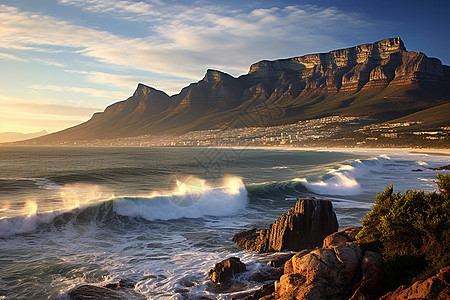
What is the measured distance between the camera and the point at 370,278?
25.4ft

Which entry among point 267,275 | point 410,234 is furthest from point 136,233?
point 410,234

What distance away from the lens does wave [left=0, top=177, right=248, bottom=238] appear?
701 inches

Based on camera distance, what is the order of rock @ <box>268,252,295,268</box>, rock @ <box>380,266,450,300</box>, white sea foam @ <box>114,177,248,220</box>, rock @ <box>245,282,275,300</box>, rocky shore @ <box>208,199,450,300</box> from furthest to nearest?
white sea foam @ <box>114,177,248,220</box> < rock @ <box>268,252,295,268</box> < rock @ <box>245,282,275,300</box> < rocky shore @ <box>208,199,450,300</box> < rock @ <box>380,266,450,300</box>

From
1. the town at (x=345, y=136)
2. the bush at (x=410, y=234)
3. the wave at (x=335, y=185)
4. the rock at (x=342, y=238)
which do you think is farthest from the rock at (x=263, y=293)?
the town at (x=345, y=136)

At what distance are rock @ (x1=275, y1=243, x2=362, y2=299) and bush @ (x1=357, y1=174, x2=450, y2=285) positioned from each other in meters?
0.99

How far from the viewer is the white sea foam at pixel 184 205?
2185cm

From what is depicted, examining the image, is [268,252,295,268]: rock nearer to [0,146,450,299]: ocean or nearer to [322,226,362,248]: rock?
[0,146,450,299]: ocean

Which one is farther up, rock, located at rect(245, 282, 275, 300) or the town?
the town

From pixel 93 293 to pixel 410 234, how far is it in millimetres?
9692

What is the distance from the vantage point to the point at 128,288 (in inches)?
413

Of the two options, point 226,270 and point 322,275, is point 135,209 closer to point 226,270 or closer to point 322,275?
point 226,270

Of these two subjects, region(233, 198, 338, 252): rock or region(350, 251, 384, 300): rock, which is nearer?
region(350, 251, 384, 300): rock

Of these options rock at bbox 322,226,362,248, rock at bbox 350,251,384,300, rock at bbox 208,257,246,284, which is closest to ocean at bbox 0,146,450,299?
rock at bbox 208,257,246,284

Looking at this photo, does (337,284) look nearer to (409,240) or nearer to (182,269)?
(409,240)
